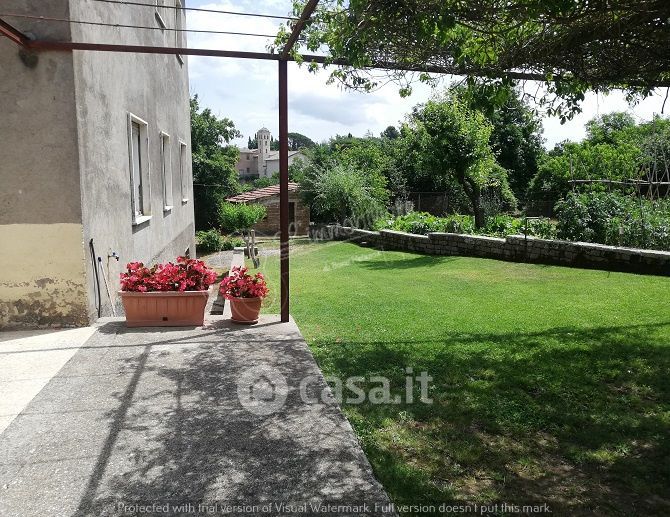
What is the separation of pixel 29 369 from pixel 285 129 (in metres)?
3.71

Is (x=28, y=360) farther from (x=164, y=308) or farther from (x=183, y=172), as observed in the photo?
(x=183, y=172)

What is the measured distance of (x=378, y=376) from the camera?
16.4 feet

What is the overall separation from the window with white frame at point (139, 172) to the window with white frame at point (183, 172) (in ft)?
14.1

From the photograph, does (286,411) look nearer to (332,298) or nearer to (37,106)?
(37,106)

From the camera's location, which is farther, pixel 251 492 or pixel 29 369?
pixel 29 369

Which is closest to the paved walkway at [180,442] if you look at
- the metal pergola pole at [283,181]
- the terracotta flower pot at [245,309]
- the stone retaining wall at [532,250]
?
the terracotta flower pot at [245,309]

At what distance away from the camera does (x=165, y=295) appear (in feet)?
20.2

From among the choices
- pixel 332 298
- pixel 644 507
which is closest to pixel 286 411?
pixel 644 507

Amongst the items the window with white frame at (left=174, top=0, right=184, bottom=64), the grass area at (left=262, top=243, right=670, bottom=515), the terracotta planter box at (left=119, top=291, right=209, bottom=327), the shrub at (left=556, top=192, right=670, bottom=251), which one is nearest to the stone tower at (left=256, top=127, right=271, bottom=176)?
the window with white frame at (left=174, top=0, right=184, bottom=64)

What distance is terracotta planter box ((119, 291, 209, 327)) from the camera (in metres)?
6.12

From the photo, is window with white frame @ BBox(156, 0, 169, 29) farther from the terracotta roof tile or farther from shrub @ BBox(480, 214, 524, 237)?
the terracotta roof tile

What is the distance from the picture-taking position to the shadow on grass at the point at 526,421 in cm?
306

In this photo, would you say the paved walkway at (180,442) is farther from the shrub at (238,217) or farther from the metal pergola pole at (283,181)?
the shrub at (238,217)

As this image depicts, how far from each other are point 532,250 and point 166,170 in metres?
8.64
